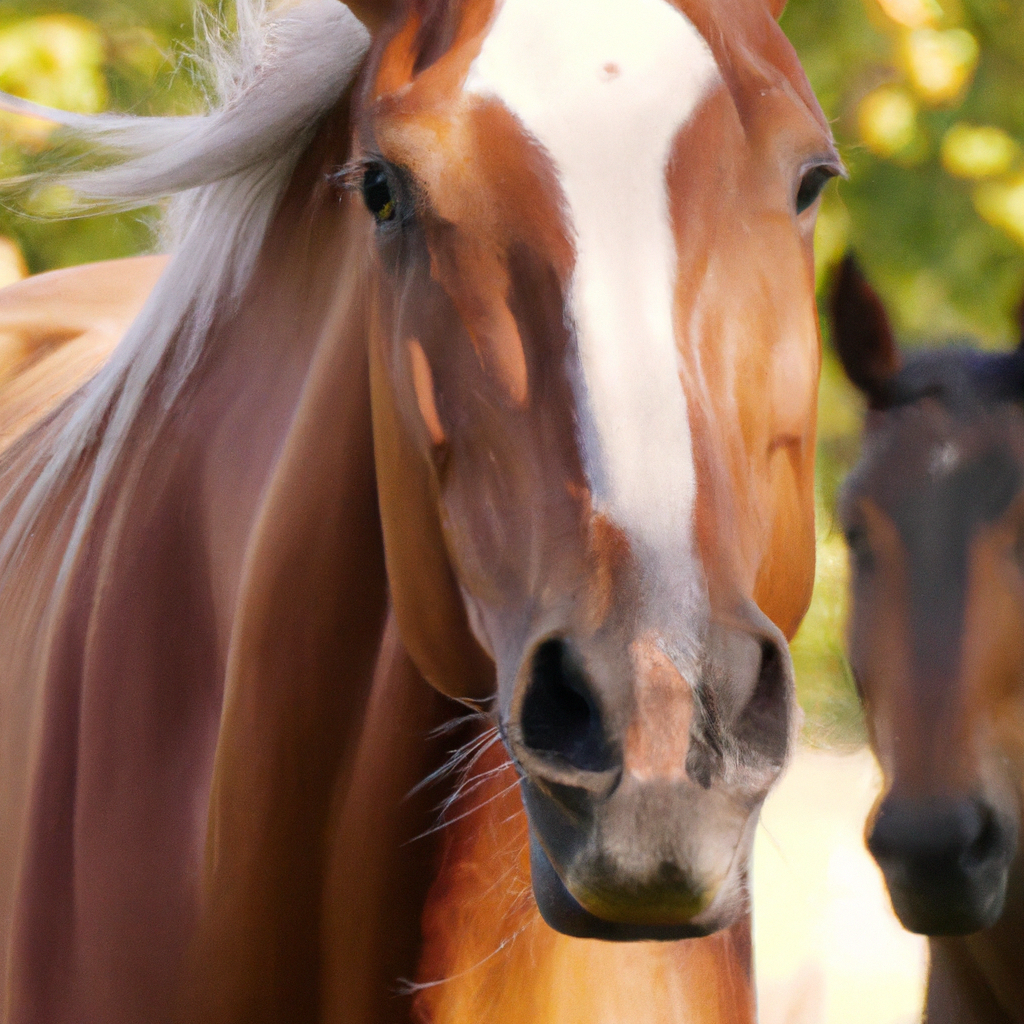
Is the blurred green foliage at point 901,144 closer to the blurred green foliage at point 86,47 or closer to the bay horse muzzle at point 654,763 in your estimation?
the blurred green foliage at point 86,47

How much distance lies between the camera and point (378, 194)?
3.29ft

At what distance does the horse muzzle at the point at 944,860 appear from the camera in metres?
1.64

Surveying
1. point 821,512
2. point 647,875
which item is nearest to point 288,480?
point 647,875

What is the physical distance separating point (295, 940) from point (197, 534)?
16.8 inches

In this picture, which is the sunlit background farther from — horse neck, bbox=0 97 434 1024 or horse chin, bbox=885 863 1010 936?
horse neck, bbox=0 97 434 1024

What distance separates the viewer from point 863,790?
3.39m

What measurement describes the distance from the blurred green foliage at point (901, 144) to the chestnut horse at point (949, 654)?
287 mm

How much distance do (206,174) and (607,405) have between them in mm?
598

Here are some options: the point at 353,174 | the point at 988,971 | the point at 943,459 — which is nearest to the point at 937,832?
the point at 988,971

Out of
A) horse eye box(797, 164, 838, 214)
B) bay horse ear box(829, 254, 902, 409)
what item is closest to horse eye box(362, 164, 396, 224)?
horse eye box(797, 164, 838, 214)

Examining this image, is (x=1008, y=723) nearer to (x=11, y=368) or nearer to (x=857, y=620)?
(x=857, y=620)

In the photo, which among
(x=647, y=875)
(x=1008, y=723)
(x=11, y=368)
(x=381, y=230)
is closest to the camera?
(x=647, y=875)

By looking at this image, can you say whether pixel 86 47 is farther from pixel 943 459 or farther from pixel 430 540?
pixel 430 540

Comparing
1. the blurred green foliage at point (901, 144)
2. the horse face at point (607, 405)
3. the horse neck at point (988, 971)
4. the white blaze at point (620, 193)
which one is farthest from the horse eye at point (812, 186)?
the horse neck at point (988, 971)
